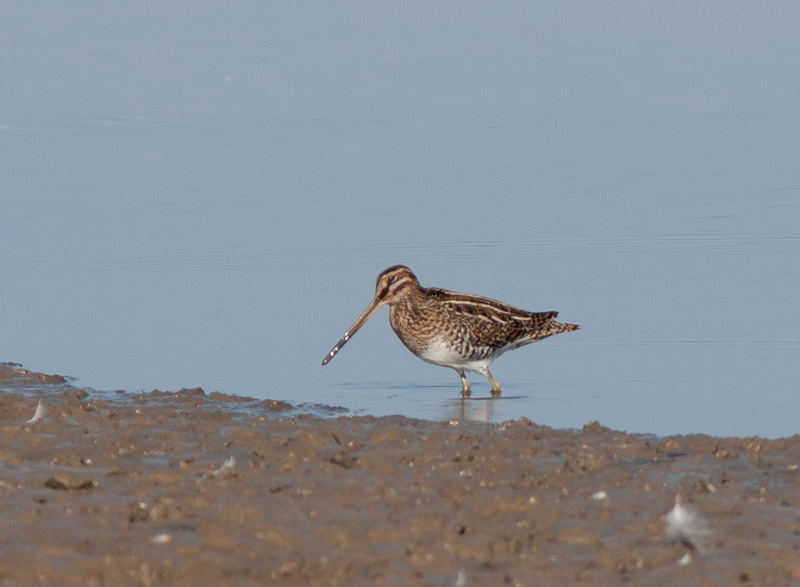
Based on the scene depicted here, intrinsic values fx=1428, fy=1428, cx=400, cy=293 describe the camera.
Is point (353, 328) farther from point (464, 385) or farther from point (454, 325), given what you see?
point (464, 385)

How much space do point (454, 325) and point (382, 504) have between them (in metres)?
4.37

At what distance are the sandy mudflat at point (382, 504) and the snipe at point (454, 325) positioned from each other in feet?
7.26

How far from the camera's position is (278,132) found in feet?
Answer: 50.5

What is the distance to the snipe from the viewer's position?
966 centimetres

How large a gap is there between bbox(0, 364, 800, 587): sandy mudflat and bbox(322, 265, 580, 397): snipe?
7.26 ft

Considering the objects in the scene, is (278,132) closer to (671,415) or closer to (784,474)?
(671,415)

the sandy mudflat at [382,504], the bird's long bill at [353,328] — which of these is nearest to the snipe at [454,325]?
the bird's long bill at [353,328]

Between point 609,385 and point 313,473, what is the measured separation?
3.64m

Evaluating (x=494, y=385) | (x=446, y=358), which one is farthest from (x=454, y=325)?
(x=494, y=385)

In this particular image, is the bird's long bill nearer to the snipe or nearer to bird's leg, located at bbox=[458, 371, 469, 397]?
the snipe

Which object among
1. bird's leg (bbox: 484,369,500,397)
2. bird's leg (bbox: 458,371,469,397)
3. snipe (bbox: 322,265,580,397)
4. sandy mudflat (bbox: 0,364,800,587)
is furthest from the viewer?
snipe (bbox: 322,265,580,397)

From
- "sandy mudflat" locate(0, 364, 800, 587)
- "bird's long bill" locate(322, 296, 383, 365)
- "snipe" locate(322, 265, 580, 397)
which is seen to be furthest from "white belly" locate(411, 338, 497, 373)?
"sandy mudflat" locate(0, 364, 800, 587)

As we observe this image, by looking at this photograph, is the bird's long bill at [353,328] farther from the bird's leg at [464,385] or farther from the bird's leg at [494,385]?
the bird's leg at [494,385]

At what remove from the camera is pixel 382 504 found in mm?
5438
